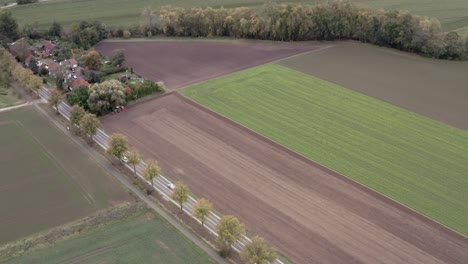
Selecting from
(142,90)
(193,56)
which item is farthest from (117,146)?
(193,56)

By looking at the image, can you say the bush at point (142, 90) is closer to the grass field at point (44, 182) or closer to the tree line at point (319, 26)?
the grass field at point (44, 182)

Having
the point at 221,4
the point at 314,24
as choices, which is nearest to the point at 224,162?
the point at 314,24

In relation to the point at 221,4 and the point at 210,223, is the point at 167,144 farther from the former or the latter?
the point at 221,4

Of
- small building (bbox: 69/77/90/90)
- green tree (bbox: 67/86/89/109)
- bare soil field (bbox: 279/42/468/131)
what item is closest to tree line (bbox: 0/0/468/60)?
bare soil field (bbox: 279/42/468/131)

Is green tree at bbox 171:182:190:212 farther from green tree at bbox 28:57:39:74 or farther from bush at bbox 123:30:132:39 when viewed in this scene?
bush at bbox 123:30:132:39

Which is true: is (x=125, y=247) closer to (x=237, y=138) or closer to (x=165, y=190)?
(x=165, y=190)
